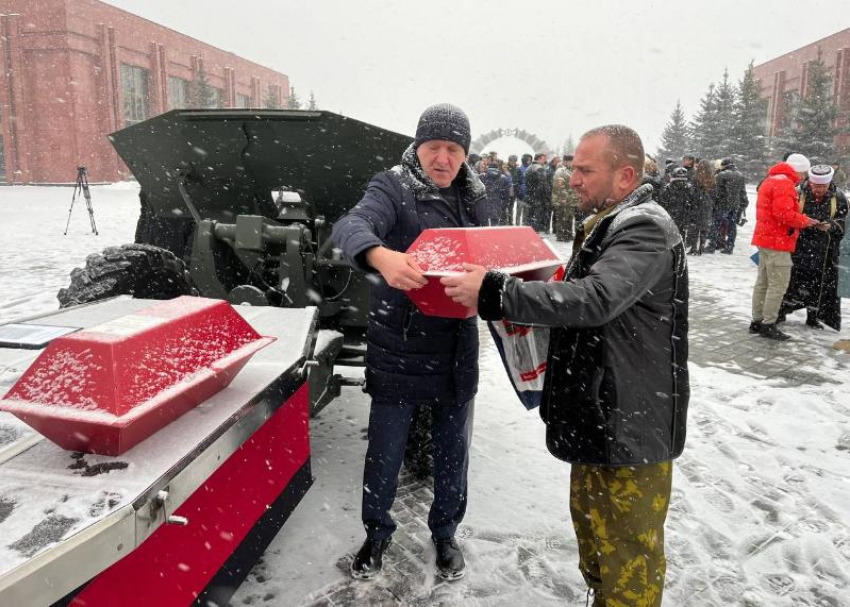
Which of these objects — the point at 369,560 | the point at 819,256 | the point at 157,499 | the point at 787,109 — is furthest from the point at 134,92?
the point at 787,109

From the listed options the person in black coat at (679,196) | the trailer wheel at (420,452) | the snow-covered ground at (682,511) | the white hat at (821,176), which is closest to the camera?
the snow-covered ground at (682,511)

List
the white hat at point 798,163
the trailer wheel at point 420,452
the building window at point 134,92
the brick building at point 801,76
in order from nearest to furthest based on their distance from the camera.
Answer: the trailer wheel at point 420,452
the white hat at point 798,163
the building window at point 134,92
the brick building at point 801,76

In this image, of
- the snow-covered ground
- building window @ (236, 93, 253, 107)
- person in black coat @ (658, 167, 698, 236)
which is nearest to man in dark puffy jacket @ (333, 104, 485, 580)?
the snow-covered ground

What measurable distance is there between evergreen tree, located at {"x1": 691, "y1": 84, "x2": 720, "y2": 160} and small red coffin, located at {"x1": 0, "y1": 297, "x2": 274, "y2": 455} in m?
44.3

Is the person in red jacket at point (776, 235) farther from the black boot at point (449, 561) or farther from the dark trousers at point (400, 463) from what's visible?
the black boot at point (449, 561)

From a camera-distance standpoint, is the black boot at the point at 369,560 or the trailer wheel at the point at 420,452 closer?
the black boot at the point at 369,560

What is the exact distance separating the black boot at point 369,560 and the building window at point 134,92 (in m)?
41.9

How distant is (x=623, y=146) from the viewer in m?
1.85

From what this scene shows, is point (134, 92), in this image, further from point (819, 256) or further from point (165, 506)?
point (165, 506)

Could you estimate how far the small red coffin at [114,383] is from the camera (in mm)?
1369

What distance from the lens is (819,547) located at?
2.88 m

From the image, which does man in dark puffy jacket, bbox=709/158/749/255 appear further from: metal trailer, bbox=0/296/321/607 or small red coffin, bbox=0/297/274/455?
small red coffin, bbox=0/297/274/455

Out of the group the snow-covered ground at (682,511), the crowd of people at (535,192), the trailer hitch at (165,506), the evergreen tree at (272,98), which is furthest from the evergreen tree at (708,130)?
the trailer hitch at (165,506)

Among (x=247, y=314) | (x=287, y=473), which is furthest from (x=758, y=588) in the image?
(x=247, y=314)
